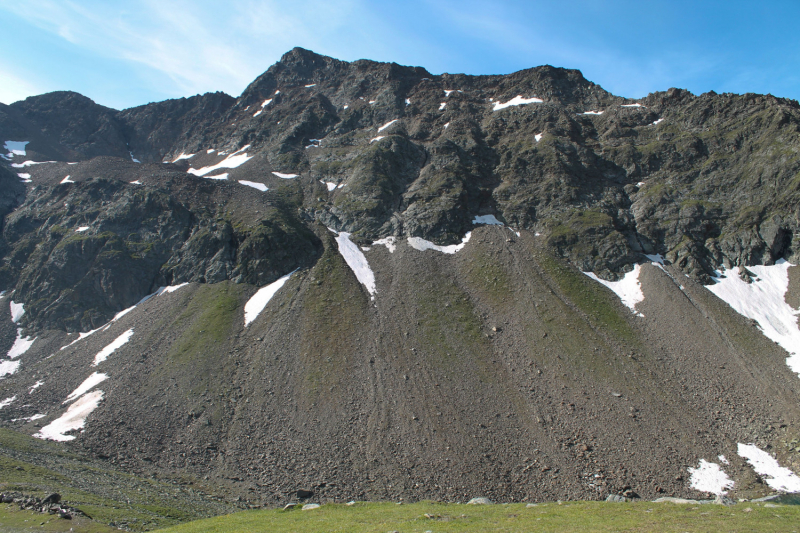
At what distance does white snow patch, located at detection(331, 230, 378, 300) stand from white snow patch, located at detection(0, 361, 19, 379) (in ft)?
173

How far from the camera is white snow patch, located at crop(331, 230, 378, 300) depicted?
2606 inches

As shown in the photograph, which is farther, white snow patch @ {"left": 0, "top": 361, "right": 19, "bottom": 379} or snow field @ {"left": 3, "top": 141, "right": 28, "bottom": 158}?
snow field @ {"left": 3, "top": 141, "right": 28, "bottom": 158}

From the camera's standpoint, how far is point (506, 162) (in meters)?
95.0

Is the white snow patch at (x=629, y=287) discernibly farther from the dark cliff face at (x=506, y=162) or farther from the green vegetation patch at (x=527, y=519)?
the green vegetation patch at (x=527, y=519)

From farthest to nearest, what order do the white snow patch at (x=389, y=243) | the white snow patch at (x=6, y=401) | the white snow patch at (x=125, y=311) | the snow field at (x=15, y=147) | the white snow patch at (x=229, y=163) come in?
1. the snow field at (x=15, y=147)
2. the white snow patch at (x=229, y=163)
3. the white snow patch at (x=389, y=243)
4. the white snow patch at (x=125, y=311)
5. the white snow patch at (x=6, y=401)

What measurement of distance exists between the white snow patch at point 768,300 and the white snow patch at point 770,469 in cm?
1582

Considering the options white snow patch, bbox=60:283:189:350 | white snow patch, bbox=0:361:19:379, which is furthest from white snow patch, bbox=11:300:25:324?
white snow patch, bbox=60:283:189:350

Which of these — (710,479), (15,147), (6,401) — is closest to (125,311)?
(6,401)

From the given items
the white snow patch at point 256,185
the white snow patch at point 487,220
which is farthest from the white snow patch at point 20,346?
the white snow patch at point 487,220

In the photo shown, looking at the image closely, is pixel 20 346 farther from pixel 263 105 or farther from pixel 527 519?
pixel 263 105

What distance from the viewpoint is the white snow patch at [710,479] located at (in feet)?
109

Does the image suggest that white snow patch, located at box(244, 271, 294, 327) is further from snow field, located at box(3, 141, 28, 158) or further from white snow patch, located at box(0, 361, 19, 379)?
snow field, located at box(3, 141, 28, 158)

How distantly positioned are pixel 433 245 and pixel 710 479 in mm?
52333

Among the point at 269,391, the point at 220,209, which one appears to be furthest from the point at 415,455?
the point at 220,209
